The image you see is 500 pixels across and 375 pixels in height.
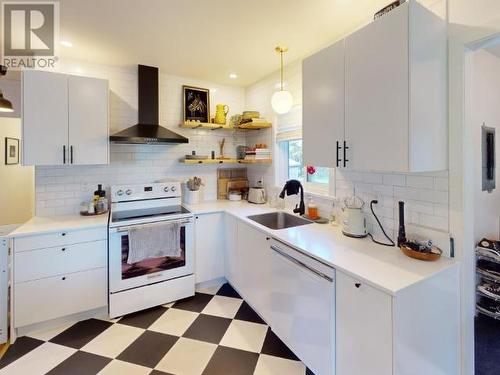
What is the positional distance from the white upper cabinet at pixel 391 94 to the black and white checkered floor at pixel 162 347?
1525 millimetres

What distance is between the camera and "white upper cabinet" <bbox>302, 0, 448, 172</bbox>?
1.30m

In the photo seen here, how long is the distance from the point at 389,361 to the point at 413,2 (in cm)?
173

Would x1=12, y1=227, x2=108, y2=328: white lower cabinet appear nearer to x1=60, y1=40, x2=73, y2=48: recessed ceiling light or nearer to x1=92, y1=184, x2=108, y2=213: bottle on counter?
x1=92, y1=184, x2=108, y2=213: bottle on counter

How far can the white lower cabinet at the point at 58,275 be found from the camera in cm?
205

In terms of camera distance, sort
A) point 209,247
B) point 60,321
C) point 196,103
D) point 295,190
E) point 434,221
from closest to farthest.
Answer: point 434,221, point 60,321, point 295,190, point 209,247, point 196,103

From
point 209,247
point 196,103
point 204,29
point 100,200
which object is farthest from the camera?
point 196,103

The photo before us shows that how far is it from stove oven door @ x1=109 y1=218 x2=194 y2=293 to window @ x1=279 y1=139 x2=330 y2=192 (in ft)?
4.25

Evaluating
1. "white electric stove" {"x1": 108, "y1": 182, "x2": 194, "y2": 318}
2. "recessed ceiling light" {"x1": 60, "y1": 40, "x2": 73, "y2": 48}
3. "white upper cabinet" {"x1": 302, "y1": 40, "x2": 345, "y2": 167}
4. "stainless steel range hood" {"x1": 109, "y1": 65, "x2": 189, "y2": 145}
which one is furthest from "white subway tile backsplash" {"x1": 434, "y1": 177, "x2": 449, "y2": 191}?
"recessed ceiling light" {"x1": 60, "y1": 40, "x2": 73, "y2": 48}

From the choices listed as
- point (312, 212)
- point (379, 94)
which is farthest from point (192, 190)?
point (379, 94)

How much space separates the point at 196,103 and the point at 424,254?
2911mm

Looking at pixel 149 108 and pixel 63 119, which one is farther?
pixel 149 108

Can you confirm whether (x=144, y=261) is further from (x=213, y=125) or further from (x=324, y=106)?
(x=324, y=106)

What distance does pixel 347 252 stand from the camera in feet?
5.19

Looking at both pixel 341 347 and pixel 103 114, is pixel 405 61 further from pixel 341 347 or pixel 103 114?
A: pixel 103 114
